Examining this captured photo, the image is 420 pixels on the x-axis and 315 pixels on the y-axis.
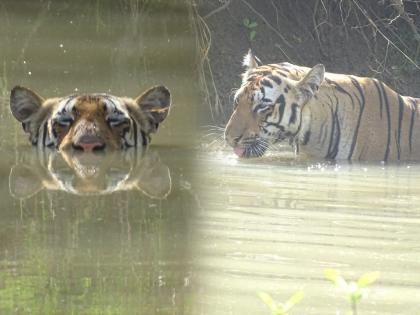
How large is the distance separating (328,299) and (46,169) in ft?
8.95

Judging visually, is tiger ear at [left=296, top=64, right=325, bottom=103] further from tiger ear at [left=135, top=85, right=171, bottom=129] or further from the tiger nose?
the tiger nose

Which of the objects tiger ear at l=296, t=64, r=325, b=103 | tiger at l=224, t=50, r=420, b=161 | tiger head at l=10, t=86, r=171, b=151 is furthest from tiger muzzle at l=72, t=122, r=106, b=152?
tiger ear at l=296, t=64, r=325, b=103

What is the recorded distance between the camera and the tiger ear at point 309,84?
27.0ft

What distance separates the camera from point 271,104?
8.27 metres

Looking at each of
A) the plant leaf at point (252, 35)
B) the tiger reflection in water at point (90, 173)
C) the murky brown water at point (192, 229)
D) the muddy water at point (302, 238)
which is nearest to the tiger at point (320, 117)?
the murky brown water at point (192, 229)

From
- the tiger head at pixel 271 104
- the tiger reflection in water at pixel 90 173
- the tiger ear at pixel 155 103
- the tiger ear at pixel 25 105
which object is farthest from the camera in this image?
the tiger head at pixel 271 104

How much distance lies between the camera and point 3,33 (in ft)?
36.4

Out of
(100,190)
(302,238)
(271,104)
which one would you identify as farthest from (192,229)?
(271,104)

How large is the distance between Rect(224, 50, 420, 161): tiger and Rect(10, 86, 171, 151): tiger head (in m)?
0.96

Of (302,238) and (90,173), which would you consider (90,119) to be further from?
(302,238)

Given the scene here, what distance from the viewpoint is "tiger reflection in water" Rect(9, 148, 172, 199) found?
5.31 metres

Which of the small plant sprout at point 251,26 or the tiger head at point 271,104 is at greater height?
the small plant sprout at point 251,26

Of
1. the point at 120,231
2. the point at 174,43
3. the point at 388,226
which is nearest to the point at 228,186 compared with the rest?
the point at 388,226

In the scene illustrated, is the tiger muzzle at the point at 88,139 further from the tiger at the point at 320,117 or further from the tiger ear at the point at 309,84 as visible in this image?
the tiger ear at the point at 309,84
